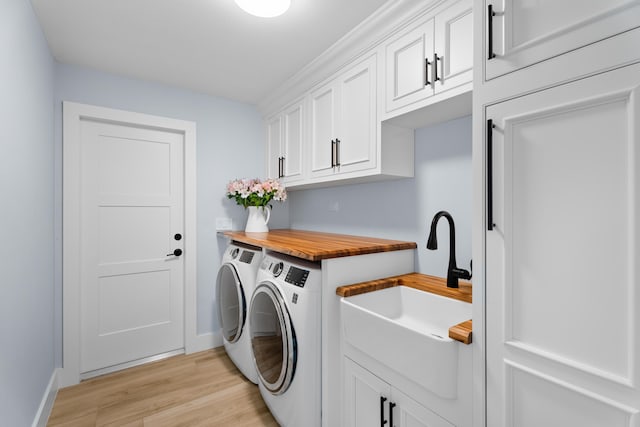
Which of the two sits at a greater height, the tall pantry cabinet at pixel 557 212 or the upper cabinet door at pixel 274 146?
the upper cabinet door at pixel 274 146

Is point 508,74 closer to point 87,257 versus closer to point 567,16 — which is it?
point 567,16

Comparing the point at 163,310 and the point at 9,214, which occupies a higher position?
the point at 9,214

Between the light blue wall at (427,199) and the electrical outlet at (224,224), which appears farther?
the electrical outlet at (224,224)

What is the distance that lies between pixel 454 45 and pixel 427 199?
824 millimetres

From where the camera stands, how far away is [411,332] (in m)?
1.07

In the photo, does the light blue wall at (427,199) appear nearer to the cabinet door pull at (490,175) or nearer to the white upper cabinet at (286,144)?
the white upper cabinet at (286,144)

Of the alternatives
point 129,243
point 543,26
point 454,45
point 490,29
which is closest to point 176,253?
point 129,243

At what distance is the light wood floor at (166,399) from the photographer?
1805 millimetres

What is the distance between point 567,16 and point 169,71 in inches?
98.0

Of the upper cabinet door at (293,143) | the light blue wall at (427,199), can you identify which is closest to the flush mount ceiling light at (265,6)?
the upper cabinet door at (293,143)

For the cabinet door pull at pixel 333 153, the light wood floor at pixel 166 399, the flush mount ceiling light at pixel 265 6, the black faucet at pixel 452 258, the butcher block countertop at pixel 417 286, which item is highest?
the flush mount ceiling light at pixel 265 6

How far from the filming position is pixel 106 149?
241 cm

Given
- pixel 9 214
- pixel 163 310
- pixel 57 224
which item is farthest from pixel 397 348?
pixel 57 224

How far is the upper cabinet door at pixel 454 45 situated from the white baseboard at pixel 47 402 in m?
2.76
